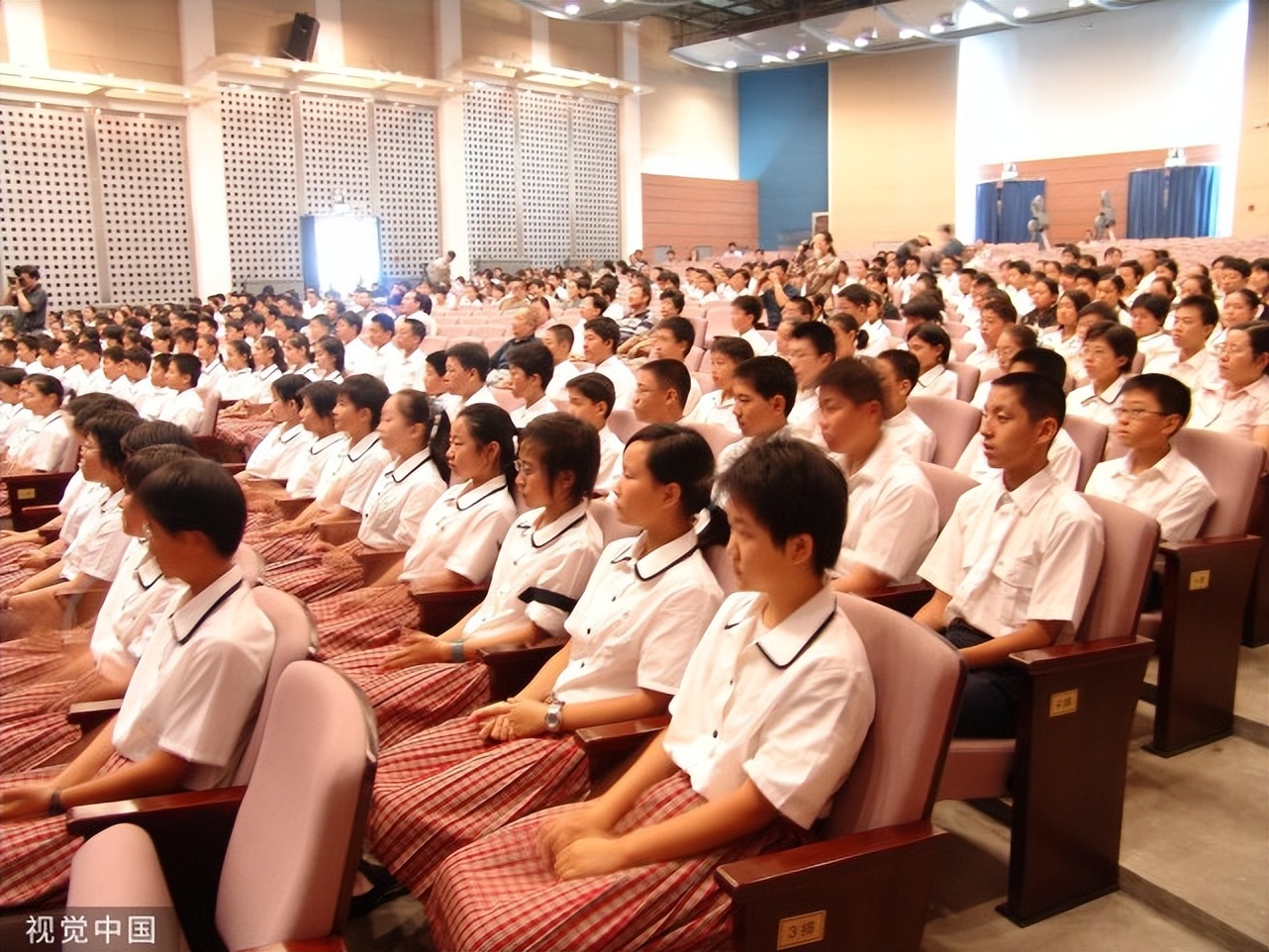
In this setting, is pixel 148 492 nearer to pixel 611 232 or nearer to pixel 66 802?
pixel 66 802

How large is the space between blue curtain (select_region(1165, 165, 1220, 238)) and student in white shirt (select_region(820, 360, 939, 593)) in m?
15.3

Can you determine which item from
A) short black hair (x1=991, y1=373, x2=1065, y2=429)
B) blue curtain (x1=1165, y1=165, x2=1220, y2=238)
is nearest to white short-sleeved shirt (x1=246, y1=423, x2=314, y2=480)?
short black hair (x1=991, y1=373, x2=1065, y2=429)

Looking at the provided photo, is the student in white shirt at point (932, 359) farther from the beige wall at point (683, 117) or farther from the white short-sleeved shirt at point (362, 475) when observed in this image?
the beige wall at point (683, 117)

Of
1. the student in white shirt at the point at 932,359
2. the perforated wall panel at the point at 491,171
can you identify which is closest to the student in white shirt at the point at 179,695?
the student in white shirt at the point at 932,359

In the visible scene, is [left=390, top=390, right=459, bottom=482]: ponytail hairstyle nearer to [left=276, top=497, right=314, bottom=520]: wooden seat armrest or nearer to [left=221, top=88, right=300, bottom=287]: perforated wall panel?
[left=276, top=497, right=314, bottom=520]: wooden seat armrest

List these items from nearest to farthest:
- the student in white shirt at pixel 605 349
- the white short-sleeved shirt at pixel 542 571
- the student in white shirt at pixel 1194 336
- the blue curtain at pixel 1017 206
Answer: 1. the white short-sleeved shirt at pixel 542 571
2. the student in white shirt at pixel 1194 336
3. the student in white shirt at pixel 605 349
4. the blue curtain at pixel 1017 206

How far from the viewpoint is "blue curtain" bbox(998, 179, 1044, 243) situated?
670 inches

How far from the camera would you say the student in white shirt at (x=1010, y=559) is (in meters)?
2.16

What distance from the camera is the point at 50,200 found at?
12.1 metres

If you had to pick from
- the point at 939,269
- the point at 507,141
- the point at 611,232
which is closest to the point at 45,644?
the point at 939,269

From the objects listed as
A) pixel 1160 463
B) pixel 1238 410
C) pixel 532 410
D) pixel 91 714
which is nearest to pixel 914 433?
pixel 1160 463

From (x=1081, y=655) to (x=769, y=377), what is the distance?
4.66 feet

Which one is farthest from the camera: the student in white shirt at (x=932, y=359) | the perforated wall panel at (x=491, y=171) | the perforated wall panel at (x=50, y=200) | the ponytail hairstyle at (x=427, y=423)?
the perforated wall panel at (x=491, y=171)

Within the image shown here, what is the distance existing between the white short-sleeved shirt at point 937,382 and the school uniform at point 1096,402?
638mm
